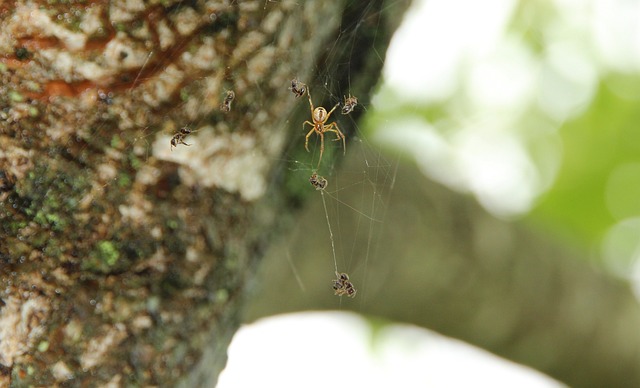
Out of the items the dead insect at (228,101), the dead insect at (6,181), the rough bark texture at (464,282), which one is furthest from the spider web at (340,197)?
the dead insect at (6,181)

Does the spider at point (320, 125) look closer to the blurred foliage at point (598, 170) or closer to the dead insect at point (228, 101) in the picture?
the dead insect at point (228, 101)

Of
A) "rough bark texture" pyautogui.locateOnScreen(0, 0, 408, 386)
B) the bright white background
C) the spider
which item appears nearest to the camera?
"rough bark texture" pyautogui.locateOnScreen(0, 0, 408, 386)

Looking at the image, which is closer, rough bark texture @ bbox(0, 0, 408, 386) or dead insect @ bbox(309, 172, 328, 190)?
rough bark texture @ bbox(0, 0, 408, 386)

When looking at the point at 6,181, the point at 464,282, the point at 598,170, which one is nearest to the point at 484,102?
the point at 598,170

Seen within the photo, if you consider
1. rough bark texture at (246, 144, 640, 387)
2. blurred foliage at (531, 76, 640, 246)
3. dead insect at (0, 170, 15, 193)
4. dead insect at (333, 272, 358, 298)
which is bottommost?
dead insect at (0, 170, 15, 193)

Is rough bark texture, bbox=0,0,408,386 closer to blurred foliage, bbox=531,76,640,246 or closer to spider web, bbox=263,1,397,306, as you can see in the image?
spider web, bbox=263,1,397,306

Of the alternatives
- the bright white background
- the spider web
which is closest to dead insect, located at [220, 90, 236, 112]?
the spider web

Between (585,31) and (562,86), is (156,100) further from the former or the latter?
(585,31)
